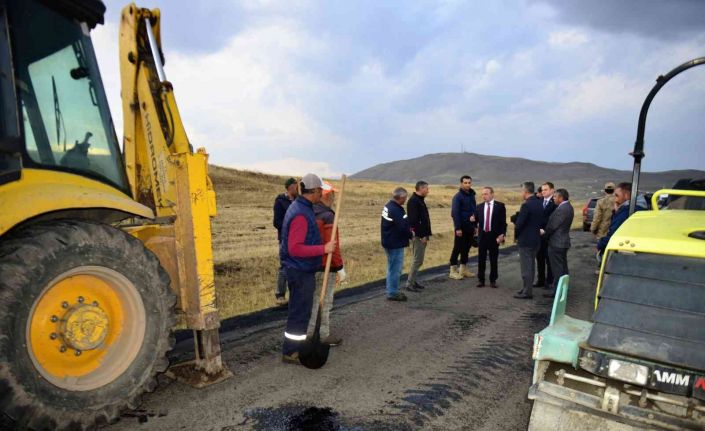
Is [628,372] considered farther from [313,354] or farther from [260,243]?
[260,243]

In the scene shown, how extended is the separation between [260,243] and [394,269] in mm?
6761

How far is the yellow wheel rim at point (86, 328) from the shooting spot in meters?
3.30

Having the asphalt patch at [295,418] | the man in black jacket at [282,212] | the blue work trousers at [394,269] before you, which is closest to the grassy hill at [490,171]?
the blue work trousers at [394,269]

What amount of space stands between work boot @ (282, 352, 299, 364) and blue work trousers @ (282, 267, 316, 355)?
0.11 feet

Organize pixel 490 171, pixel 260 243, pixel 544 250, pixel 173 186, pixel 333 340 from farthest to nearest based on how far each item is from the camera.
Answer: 1. pixel 490 171
2. pixel 260 243
3. pixel 544 250
4. pixel 333 340
5. pixel 173 186

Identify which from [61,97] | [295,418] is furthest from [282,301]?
[61,97]

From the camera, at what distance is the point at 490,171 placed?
14862 cm

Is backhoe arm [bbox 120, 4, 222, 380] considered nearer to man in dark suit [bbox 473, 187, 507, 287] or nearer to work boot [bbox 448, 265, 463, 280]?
man in dark suit [bbox 473, 187, 507, 287]

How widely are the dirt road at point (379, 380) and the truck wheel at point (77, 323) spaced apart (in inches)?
17.2

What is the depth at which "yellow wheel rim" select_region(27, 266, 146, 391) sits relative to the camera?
3301 mm

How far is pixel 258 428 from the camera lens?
12.1 ft

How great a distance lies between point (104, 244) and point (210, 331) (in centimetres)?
132

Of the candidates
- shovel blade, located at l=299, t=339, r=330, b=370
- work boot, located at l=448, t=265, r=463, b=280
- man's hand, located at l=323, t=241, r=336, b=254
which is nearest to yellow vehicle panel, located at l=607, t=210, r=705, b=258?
man's hand, located at l=323, t=241, r=336, b=254

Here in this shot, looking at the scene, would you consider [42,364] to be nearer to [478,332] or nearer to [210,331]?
[210,331]
